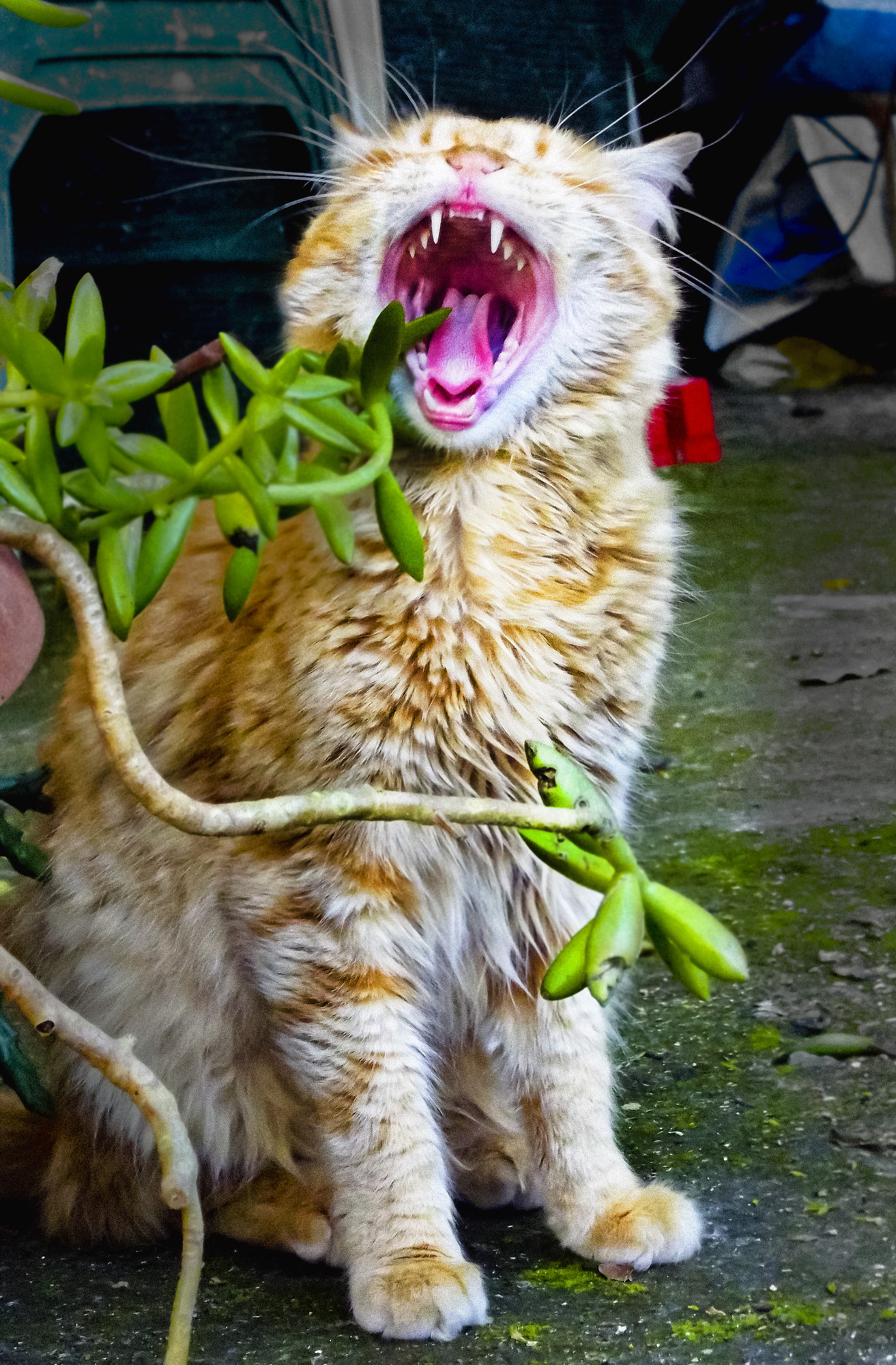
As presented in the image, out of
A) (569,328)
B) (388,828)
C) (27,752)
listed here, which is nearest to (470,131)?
(569,328)

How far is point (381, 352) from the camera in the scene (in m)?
0.86

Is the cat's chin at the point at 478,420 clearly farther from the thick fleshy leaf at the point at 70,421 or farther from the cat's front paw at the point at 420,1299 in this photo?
the cat's front paw at the point at 420,1299

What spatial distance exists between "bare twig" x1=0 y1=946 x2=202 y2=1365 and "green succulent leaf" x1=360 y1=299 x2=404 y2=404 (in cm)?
47

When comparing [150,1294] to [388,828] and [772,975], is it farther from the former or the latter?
[772,975]

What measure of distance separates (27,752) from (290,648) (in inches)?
33.9

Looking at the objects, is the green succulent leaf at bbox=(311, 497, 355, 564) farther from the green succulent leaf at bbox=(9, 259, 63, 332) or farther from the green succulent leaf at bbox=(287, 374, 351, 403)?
the green succulent leaf at bbox=(9, 259, 63, 332)

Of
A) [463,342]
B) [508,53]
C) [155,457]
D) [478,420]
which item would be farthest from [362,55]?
[155,457]

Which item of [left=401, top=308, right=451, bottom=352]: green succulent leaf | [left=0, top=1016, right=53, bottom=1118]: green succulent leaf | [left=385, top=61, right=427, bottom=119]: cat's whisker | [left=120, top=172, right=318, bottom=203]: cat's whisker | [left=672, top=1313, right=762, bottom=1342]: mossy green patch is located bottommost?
[left=672, top=1313, right=762, bottom=1342]: mossy green patch

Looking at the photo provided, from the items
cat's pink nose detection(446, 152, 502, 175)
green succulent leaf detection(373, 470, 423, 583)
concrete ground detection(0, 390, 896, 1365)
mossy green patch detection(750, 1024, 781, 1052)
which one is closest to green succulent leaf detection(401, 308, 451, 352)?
green succulent leaf detection(373, 470, 423, 583)

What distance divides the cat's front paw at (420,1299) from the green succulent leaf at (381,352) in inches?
29.1

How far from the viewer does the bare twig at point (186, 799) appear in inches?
32.2

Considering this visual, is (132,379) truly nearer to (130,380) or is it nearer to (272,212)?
(130,380)

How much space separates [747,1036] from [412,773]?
700 mm

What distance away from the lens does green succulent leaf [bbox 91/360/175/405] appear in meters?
0.80
